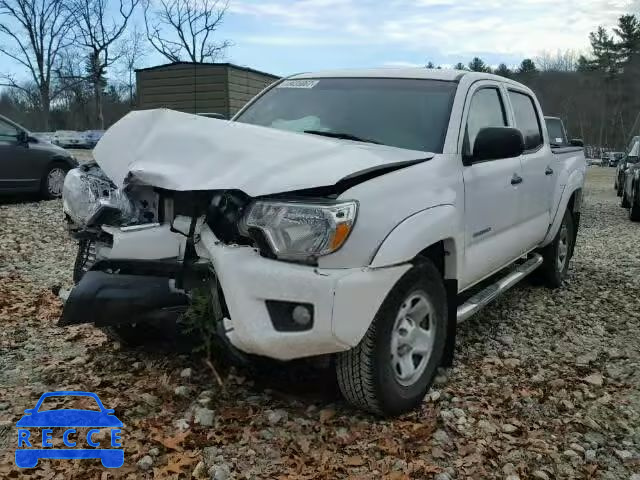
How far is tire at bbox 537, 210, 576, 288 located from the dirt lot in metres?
0.85

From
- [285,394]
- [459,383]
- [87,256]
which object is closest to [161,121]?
[87,256]

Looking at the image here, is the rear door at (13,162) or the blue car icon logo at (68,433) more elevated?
the rear door at (13,162)

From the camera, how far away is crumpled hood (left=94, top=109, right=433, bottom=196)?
110 inches

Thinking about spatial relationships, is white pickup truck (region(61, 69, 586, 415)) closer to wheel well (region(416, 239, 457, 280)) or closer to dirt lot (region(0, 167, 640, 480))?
wheel well (region(416, 239, 457, 280))

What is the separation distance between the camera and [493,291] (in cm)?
428

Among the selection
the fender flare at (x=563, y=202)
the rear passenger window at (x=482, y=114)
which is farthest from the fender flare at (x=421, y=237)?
the fender flare at (x=563, y=202)

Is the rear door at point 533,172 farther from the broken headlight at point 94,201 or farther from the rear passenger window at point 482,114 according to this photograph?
the broken headlight at point 94,201

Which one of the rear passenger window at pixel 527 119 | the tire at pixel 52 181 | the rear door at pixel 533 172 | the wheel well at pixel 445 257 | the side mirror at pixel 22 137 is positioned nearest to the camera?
the wheel well at pixel 445 257

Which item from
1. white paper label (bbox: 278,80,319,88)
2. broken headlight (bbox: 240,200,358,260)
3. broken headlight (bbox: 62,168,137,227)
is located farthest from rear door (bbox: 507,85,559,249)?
broken headlight (bbox: 62,168,137,227)

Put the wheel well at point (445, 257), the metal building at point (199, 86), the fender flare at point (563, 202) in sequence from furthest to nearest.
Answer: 1. the metal building at point (199, 86)
2. the fender flare at point (563, 202)
3. the wheel well at point (445, 257)

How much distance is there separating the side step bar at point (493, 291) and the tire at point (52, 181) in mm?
8586

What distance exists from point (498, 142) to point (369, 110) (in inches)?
34.4

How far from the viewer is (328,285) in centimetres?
263

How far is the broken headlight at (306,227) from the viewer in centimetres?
268
